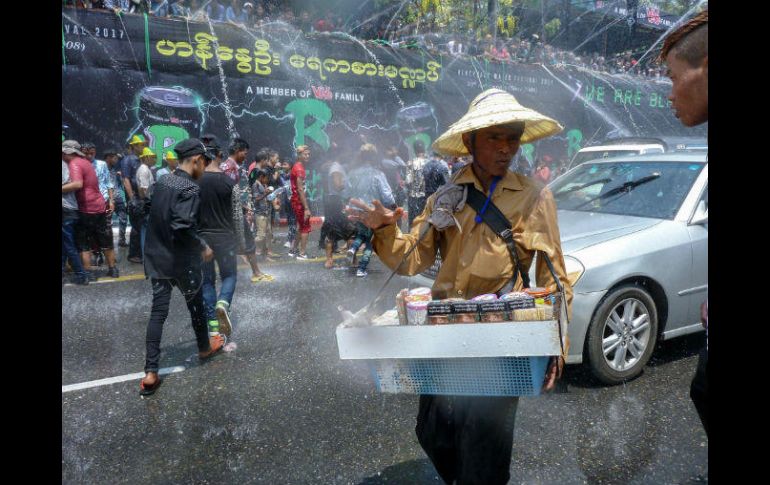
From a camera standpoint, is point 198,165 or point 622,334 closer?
point 622,334

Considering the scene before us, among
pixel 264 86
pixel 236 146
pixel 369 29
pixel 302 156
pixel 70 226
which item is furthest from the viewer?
pixel 369 29

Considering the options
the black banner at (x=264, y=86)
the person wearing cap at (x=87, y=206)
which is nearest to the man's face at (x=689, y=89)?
the person wearing cap at (x=87, y=206)

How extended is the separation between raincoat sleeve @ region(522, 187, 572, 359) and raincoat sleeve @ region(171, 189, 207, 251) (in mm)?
2939

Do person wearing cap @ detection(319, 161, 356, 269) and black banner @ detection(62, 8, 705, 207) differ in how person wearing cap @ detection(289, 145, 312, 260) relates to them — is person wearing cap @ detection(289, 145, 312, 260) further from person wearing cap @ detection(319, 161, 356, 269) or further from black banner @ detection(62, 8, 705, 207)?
black banner @ detection(62, 8, 705, 207)

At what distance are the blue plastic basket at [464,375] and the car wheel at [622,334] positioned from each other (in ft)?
7.10

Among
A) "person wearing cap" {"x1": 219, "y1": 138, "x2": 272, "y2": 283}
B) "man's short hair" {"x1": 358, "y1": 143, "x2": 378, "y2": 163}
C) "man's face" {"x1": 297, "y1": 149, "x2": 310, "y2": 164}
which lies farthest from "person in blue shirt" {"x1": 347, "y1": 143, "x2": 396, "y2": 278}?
"man's face" {"x1": 297, "y1": 149, "x2": 310, "y2": 164}

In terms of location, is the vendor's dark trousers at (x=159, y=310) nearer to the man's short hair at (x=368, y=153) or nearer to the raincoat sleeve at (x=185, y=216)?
the raincoat sleeve at (x=185, y=216)

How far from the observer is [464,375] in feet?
6.97

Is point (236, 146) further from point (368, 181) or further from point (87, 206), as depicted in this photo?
point (87, 206)

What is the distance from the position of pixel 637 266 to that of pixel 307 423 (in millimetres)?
2608

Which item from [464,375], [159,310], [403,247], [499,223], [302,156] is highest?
[302,156]

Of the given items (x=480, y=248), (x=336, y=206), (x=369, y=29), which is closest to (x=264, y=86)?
(x=369, y=29)

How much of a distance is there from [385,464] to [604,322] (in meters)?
1.90

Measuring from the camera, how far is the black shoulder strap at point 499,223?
7.72ft
